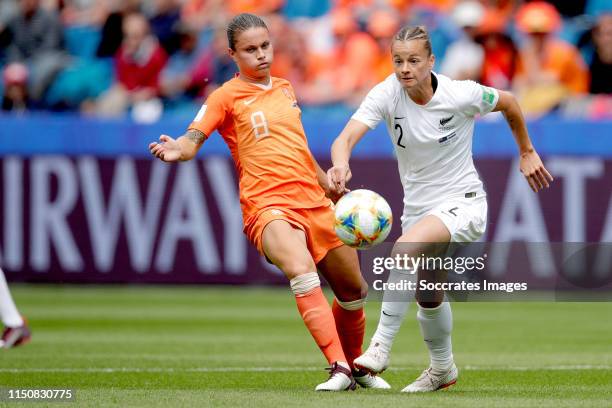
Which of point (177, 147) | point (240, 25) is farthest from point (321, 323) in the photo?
point (240, 25)

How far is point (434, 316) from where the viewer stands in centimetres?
815

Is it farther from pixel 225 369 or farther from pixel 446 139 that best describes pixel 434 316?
pixel 225 369

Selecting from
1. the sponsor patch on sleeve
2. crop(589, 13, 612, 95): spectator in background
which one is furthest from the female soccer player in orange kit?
crop(589, 13, 612, 95): spectator in background

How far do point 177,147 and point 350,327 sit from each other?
5.61 feet

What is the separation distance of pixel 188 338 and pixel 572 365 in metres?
3.82

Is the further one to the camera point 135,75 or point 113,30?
point 113,30

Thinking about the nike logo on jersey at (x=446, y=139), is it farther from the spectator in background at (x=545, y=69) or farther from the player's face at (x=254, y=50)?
the spectator in background at (x=545, y=69)

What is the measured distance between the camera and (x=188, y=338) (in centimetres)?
1213

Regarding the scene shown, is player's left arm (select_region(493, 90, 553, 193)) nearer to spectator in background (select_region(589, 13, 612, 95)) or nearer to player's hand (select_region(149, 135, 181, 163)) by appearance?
player's hand (select_region(149, 135, 181, 163))

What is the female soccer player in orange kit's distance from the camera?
8039 millimetres

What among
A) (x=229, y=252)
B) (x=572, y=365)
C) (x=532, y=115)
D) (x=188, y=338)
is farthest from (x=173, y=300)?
(x=572, y=365)

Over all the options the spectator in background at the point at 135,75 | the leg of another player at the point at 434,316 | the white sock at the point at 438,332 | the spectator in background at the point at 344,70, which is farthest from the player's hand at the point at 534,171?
the spectator in background at the point at 135,75

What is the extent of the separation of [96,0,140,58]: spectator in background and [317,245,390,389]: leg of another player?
1152 centimetres

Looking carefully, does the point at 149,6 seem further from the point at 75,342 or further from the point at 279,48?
the point at 75,342
